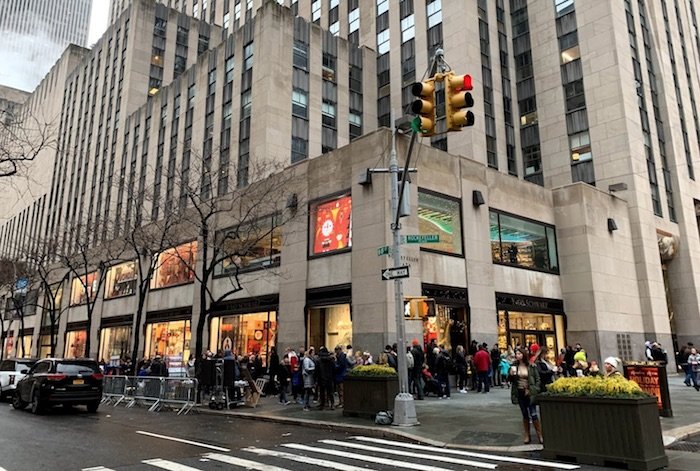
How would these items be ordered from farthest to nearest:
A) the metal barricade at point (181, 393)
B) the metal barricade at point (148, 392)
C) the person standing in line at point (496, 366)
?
the person standing in line at point (496, 366), the metal barricade at point (148, 392), the metal barricade at point (181, 393)

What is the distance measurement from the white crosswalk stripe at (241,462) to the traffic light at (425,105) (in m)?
6.20

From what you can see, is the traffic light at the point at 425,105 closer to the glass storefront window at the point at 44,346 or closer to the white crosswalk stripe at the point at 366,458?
the white crosswalk stripe at the point at 366,458

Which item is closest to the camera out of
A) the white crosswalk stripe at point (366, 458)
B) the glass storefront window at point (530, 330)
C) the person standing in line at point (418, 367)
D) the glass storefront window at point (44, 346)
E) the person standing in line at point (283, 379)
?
the white crosswalk stripe at point (366, 458)

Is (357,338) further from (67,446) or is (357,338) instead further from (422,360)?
(67,446)

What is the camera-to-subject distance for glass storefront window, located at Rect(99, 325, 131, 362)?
124 ft

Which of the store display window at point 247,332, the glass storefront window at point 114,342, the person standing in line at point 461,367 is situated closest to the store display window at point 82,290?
the glass storefront window at point 114,342

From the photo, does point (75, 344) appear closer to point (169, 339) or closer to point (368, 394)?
point (169, 339)

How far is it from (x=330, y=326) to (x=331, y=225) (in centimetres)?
456

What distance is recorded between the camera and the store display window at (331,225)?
23.8 metres

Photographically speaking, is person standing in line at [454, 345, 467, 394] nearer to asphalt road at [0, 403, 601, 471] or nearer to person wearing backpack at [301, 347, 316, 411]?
person wearing backpack at [301, 347, 316, 411]

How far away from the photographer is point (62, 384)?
17.2m

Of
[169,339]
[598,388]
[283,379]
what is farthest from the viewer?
[169,339]

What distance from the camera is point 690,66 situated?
156 ft

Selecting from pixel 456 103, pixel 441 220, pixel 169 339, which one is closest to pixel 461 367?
pixel 441 220
